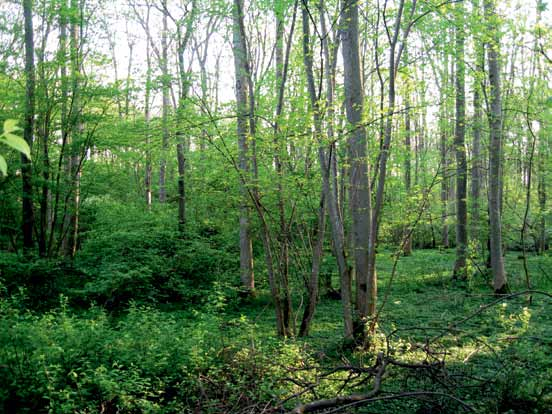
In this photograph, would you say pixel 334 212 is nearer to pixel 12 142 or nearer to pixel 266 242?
pixel 266 242

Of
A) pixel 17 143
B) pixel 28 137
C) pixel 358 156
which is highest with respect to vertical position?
pixel 28 137

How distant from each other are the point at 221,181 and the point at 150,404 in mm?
4335

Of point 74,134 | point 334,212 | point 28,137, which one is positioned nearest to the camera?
point 334,212

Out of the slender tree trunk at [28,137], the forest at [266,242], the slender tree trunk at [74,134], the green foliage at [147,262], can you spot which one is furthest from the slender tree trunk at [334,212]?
the slender tree trunk at [28,137]

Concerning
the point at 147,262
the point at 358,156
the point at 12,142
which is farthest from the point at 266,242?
the point at 12,142

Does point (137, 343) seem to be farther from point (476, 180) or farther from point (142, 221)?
point (476, 180)

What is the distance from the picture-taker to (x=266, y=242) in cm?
663

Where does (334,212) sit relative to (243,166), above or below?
below

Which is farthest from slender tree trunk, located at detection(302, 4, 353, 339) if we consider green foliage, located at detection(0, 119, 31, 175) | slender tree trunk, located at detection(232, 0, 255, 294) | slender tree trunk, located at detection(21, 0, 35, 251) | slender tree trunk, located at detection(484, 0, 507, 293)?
slender tree trunk, located at detection(21, 0, 35, 251)

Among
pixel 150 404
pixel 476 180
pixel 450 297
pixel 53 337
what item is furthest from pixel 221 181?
pixel 476 180

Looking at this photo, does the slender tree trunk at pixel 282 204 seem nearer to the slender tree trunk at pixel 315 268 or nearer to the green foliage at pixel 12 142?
the slender tree trunk at pixel 315 268

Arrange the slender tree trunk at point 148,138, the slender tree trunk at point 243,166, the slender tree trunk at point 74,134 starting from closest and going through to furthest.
Result: the slender tree trunk at point 148,138 < the slender tree trunk at point 243,166 < the slender tree trunk at point 74,134

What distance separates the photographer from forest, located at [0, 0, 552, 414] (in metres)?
4.22

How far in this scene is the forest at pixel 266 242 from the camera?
4219mm
